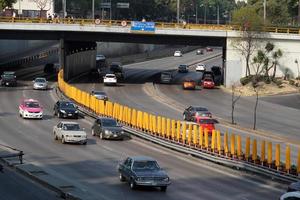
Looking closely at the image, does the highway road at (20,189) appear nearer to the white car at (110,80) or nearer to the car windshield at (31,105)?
the car windshield at (31,105)

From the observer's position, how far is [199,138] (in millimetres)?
47344

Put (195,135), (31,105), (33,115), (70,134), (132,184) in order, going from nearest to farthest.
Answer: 1. (132,184)
2. (195,135)
3. (70,134)
4. (33,115)
5. (31,105)

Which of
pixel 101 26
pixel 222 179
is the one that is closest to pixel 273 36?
pixel 101 26

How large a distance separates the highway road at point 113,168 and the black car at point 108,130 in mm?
558

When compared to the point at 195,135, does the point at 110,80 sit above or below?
below

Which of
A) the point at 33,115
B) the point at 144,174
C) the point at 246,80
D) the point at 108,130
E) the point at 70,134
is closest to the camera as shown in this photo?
the point at 144,174

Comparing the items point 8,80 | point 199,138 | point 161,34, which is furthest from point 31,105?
point 161,34

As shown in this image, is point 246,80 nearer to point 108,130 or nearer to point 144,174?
point 108,130

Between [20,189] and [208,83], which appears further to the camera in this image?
[208,83]

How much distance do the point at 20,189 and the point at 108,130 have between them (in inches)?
824

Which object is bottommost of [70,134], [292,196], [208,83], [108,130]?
[208,83]

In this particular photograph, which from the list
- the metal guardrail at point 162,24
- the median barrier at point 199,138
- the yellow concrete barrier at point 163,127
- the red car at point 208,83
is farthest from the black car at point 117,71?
the yellow concrete barrier at point 163,127

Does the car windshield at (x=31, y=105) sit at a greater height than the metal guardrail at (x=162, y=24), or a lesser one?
lesser

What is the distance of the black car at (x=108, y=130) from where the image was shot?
52.9 metres
